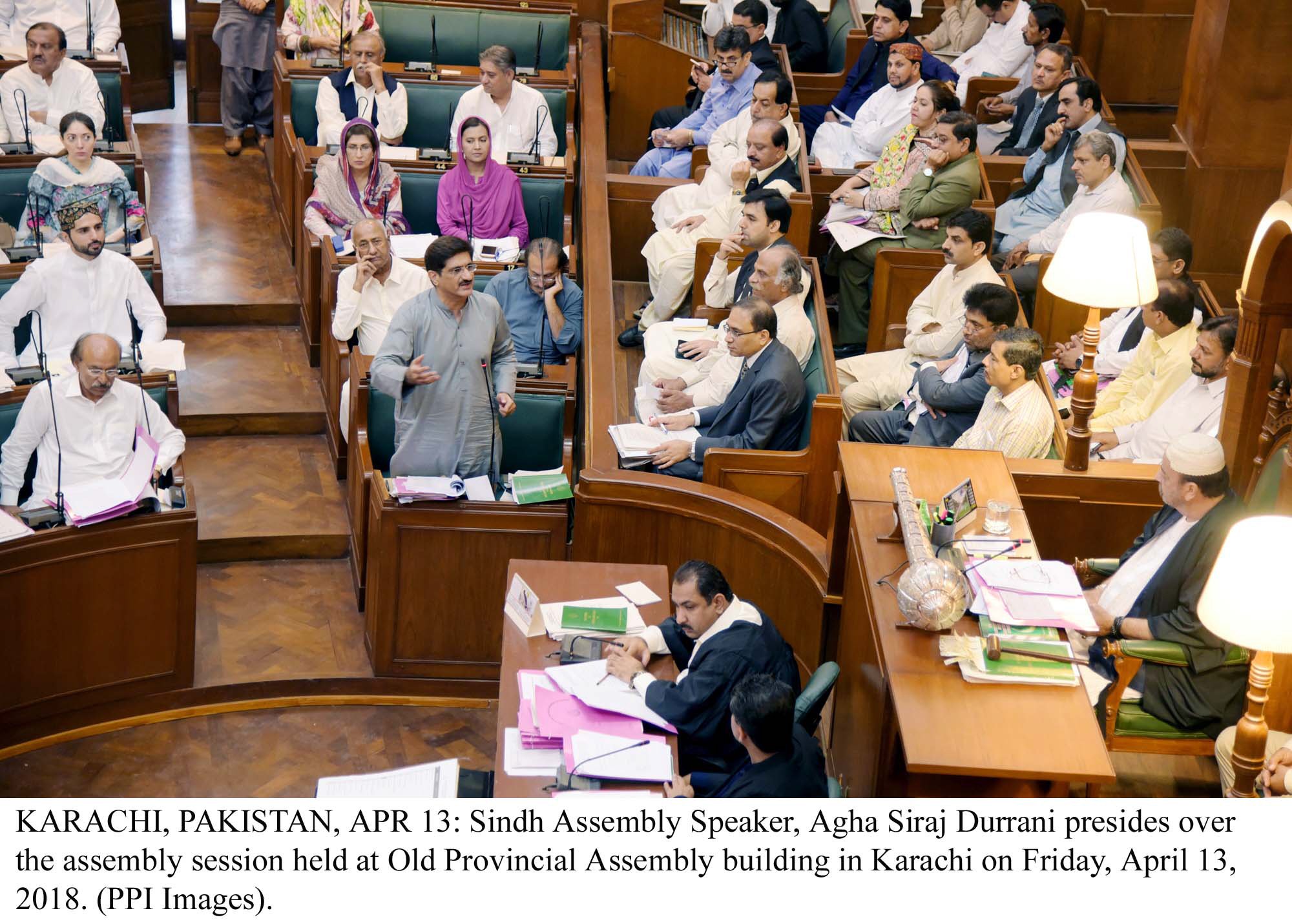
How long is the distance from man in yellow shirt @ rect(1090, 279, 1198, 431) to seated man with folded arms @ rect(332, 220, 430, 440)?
8.23ft

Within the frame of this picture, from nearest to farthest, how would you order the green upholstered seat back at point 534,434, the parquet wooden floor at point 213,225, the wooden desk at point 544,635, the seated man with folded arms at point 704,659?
the wooden desk at point 544,635, the seated man with folded arms at point 704,659, the green upholstered seat back at point 534,434, the parquet wooden floor at point 213,225

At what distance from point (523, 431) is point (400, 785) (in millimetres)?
2261

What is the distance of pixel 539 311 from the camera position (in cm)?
583

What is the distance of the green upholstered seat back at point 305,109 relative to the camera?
7188mm

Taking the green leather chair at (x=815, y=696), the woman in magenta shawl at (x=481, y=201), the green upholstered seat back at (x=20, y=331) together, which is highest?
the woman in magenta shawl at (x=481, y=201)

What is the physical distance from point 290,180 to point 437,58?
132 cm

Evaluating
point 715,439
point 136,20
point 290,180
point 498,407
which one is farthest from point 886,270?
point 136,20

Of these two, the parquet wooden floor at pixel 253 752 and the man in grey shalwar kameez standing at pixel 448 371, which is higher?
the man in grey shalwar kameez standing at pixel 448 371

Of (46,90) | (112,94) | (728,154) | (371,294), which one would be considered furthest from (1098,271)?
(112,94)

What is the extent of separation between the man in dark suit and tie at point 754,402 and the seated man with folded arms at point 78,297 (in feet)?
6.67

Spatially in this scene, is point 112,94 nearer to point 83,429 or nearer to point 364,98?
point 364,98

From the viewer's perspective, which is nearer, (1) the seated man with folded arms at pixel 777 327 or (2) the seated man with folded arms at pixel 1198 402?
(2) the seated man with folded arms at pixel 1198 402

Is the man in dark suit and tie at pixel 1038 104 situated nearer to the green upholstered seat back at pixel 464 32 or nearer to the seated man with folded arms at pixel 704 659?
the green upholstered seat back at pixel 464 32

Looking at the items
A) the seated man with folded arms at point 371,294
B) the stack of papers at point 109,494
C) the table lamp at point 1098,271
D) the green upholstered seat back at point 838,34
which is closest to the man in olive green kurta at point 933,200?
the table lamp at point 1098,271
